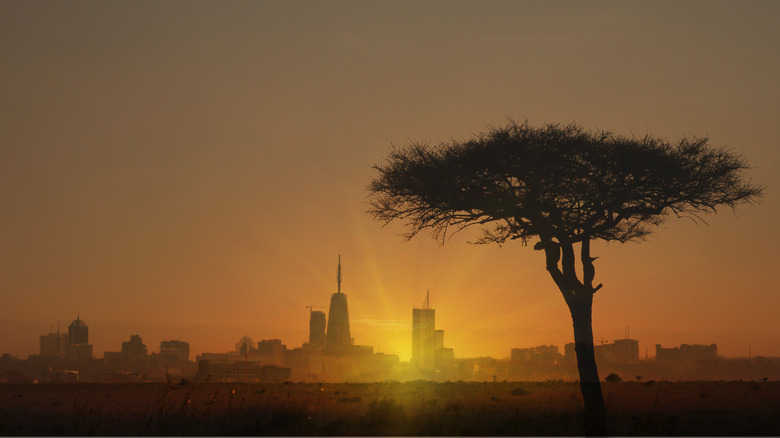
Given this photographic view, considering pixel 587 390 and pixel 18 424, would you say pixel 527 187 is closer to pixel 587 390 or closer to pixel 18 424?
pixel 587 390

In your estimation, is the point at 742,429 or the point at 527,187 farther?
the point at 527,187

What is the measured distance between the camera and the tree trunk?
33500 mm

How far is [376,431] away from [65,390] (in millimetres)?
20705

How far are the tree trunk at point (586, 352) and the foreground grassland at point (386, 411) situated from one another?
0.71m

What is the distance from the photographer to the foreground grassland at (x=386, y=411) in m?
28.3

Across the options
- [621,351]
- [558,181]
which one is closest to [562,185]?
[558,181]

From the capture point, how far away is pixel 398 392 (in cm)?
4253

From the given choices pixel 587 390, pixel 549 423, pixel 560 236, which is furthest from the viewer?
pixel 560 236

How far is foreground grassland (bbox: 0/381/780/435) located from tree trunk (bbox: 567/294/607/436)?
71cm

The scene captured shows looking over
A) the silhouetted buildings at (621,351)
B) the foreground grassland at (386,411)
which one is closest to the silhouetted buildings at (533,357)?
the silhouetted buildings at (621,351)

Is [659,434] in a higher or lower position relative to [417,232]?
lower

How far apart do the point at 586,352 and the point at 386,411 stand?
8.80 m

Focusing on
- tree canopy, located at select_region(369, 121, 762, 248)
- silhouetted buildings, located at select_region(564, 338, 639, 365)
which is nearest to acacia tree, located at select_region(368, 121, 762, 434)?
tree canopy, located at select_region(369, 121, 762, 248)

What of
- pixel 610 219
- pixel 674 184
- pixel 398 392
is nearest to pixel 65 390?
pixel 398 392
